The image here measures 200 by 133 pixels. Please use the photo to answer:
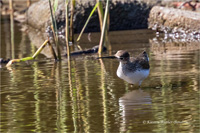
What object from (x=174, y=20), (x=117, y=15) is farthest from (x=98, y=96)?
(x=117, y=15)

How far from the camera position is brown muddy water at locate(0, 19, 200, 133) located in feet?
16.1

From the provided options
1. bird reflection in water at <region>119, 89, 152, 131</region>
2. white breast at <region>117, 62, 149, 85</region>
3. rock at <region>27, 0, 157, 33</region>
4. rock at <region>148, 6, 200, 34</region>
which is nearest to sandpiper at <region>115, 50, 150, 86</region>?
white breast at <region>117, 62, 149, 85</region>

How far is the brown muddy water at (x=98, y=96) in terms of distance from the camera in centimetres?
490

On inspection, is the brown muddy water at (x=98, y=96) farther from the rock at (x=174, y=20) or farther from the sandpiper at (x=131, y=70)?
the rock at (x=174, y=20)

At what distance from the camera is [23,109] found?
571cm

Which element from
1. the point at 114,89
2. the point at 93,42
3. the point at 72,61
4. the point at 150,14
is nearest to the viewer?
the point at 114,89

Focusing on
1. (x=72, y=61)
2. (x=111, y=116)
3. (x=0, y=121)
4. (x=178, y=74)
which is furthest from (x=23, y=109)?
(x=72, y=61)

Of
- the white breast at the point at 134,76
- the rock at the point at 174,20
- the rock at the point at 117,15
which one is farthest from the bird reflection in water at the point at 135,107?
the rock at the point at 117,15

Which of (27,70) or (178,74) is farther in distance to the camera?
(27,70)

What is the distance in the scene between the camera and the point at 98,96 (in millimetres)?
6184

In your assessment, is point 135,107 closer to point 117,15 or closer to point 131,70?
point 131,70

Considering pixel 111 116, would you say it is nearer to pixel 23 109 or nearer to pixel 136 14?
pixel 23 109

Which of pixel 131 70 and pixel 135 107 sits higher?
pixel 131 70

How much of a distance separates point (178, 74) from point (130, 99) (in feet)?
5.26
